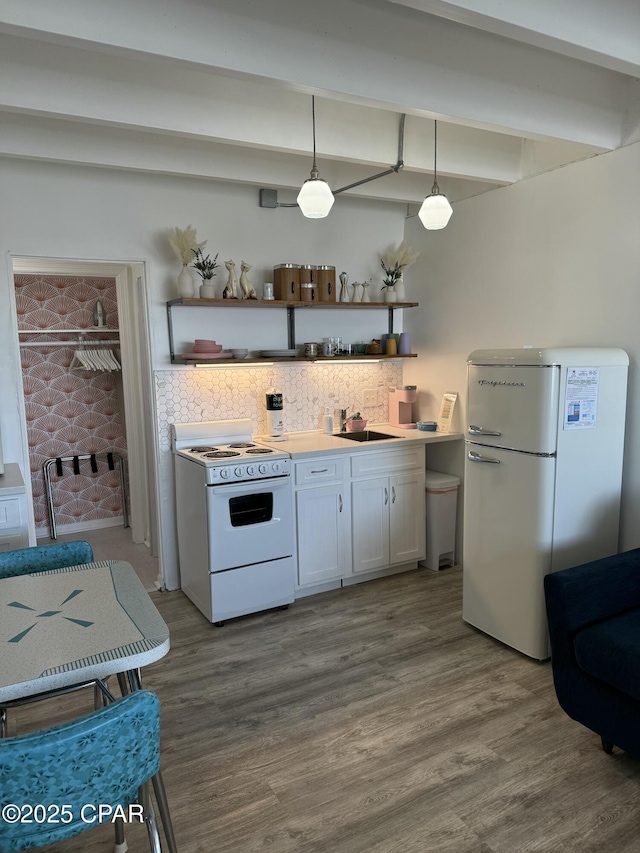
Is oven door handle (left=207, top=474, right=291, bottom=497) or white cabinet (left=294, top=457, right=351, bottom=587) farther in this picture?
white cabinet (left=294, top=457, right=351, bottom=587)

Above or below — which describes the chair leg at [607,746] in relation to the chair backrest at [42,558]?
below

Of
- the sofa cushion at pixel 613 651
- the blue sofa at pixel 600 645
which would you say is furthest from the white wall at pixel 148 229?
the sofa cushion at pixel 613 651

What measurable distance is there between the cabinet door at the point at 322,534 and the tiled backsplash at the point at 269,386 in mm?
791

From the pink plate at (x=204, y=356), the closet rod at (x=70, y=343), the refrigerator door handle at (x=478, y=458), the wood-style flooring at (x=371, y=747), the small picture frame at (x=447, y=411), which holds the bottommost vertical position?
the wood-style flooring at (x=371, y=747)

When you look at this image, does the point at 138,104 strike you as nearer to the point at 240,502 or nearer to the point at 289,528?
the point at 240,502

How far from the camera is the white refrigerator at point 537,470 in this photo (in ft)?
9.99

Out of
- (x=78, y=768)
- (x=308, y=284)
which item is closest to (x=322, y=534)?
(x=308, y=284)

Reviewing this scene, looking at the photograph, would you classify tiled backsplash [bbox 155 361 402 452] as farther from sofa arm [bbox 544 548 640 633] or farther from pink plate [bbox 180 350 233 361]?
sofa arm [bbox 544 548 640 633]

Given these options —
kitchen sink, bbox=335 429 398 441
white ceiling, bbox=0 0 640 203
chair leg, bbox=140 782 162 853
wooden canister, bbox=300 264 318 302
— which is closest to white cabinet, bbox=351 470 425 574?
kitchen sink, bbox=335 429 398 441

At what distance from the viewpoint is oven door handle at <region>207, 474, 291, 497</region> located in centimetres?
354

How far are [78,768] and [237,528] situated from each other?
2.31m

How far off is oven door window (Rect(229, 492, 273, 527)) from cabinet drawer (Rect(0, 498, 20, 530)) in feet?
3.79

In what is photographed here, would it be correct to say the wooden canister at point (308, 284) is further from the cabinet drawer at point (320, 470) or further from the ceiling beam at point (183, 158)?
the cabinet drawer at point (320, 470)

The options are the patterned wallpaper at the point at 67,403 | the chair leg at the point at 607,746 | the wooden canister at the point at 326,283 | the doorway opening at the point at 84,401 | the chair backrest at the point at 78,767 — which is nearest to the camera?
the chair backrest at the point at 78,767
